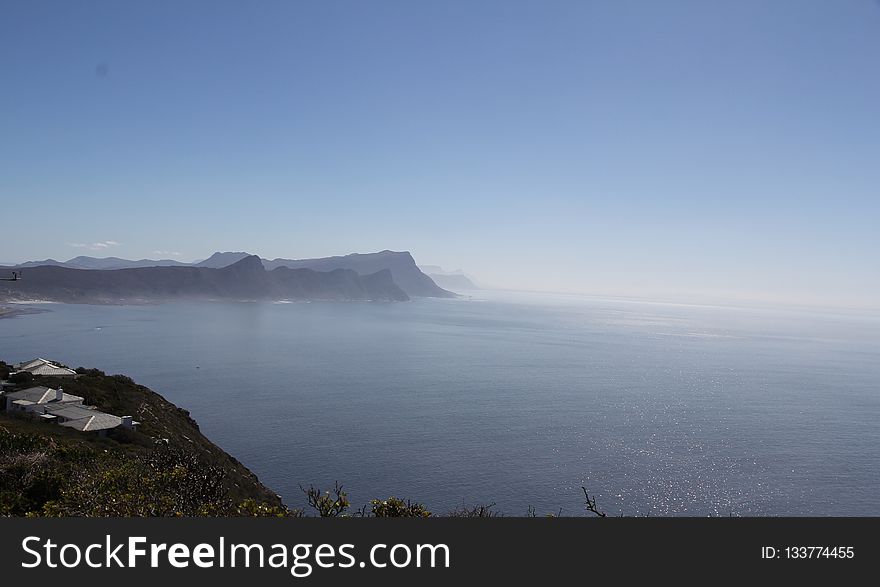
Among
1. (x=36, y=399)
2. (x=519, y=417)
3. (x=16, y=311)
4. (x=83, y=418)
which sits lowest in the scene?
(x=519, y=417)

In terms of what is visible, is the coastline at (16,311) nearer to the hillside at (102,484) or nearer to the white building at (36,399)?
the white building at (36,399)

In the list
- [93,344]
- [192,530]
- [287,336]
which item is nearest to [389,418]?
[192,530]

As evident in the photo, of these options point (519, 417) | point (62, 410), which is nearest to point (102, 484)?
point (62, 410)

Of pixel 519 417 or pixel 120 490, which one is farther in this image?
pixel 519 417

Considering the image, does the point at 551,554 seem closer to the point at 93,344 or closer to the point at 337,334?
the point at 93,344

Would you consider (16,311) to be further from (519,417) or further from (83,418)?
(519,417)

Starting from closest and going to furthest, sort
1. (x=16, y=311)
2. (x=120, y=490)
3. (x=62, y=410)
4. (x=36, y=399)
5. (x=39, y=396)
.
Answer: (x=120, y=490)
(x=62, y=410)
(x=36, y=399)
(x=39, y=396)
(x=16, y=311)
